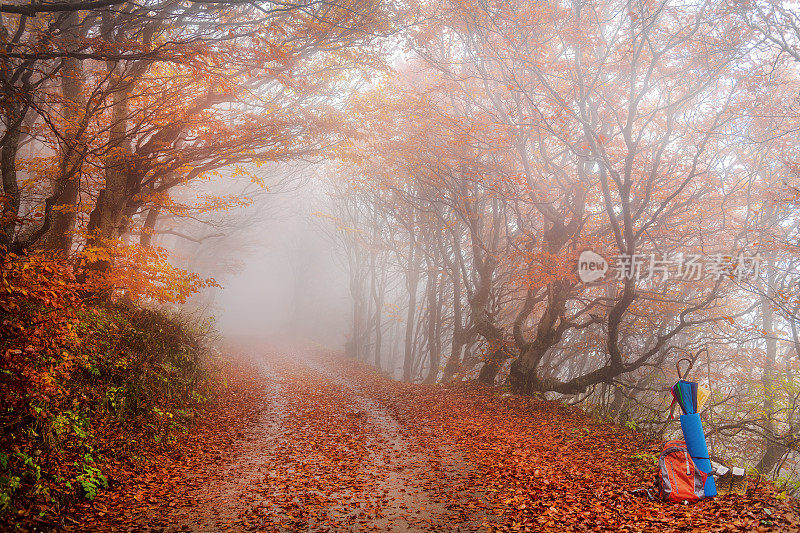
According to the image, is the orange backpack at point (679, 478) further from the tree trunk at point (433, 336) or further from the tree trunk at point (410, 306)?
the tree trunk at point (410, 306)

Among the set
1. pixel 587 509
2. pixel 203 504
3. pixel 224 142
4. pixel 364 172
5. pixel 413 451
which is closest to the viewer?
pixel 587 509

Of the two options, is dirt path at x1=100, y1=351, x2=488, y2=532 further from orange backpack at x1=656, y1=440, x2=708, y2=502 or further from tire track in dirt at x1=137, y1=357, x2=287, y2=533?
orange backpack at x1=656, y1=440, x2=708, y2=502

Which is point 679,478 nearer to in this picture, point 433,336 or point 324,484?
point 324,484

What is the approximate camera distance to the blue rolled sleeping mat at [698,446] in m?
5.27

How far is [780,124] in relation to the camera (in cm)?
1193

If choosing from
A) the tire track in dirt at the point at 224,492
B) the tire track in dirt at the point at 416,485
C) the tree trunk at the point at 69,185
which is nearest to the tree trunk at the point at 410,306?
the tire track in dirt at the point at 416,485

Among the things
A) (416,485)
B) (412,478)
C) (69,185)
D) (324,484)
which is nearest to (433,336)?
(412,478)

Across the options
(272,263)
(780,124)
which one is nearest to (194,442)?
(780,124)

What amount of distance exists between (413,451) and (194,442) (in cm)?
429

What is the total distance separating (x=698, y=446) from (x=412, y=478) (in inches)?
A: 158

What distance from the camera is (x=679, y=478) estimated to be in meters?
5.35

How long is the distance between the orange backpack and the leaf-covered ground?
128 mm

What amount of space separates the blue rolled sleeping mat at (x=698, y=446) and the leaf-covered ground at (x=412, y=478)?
0.19 m

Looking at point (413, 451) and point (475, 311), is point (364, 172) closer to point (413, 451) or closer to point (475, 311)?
point (475, 311)
